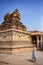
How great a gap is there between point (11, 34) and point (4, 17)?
624 cm

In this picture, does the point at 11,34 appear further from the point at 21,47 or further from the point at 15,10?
the point at 15,10

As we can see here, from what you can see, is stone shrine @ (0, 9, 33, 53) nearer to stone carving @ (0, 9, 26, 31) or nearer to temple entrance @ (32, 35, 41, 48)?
stone carving @ (0, 9, 26, 31)

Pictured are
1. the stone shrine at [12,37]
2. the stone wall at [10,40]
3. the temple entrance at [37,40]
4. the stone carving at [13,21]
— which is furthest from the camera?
the temple entrance at [37,40]

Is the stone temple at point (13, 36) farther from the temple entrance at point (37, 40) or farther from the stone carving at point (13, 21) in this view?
the temple entrance at point (37, 40)

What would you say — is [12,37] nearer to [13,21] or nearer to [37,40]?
[13,21]

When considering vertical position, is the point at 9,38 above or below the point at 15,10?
below

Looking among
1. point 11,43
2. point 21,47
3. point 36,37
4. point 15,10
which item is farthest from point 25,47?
point 36,37

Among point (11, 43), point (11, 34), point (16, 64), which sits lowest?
point (16, 64)

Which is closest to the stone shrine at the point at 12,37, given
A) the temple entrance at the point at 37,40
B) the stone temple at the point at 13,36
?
the stone temple at the point at 13,36

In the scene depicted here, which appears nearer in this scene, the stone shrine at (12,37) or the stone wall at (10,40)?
the stone wall at (10,40)

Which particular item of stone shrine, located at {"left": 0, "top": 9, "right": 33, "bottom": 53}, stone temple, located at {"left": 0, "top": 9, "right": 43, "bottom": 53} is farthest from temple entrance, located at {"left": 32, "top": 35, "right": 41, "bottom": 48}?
stone shrine, located at {"left": 0, "top": 9, "right": 33, "bottom": 53}

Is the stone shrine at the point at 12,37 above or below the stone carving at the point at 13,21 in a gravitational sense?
below

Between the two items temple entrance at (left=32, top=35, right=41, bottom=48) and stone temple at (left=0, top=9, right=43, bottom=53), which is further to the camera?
temple entrance at (left=32, top=35, right=41, bottom=48)

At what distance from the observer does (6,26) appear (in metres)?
18.9
